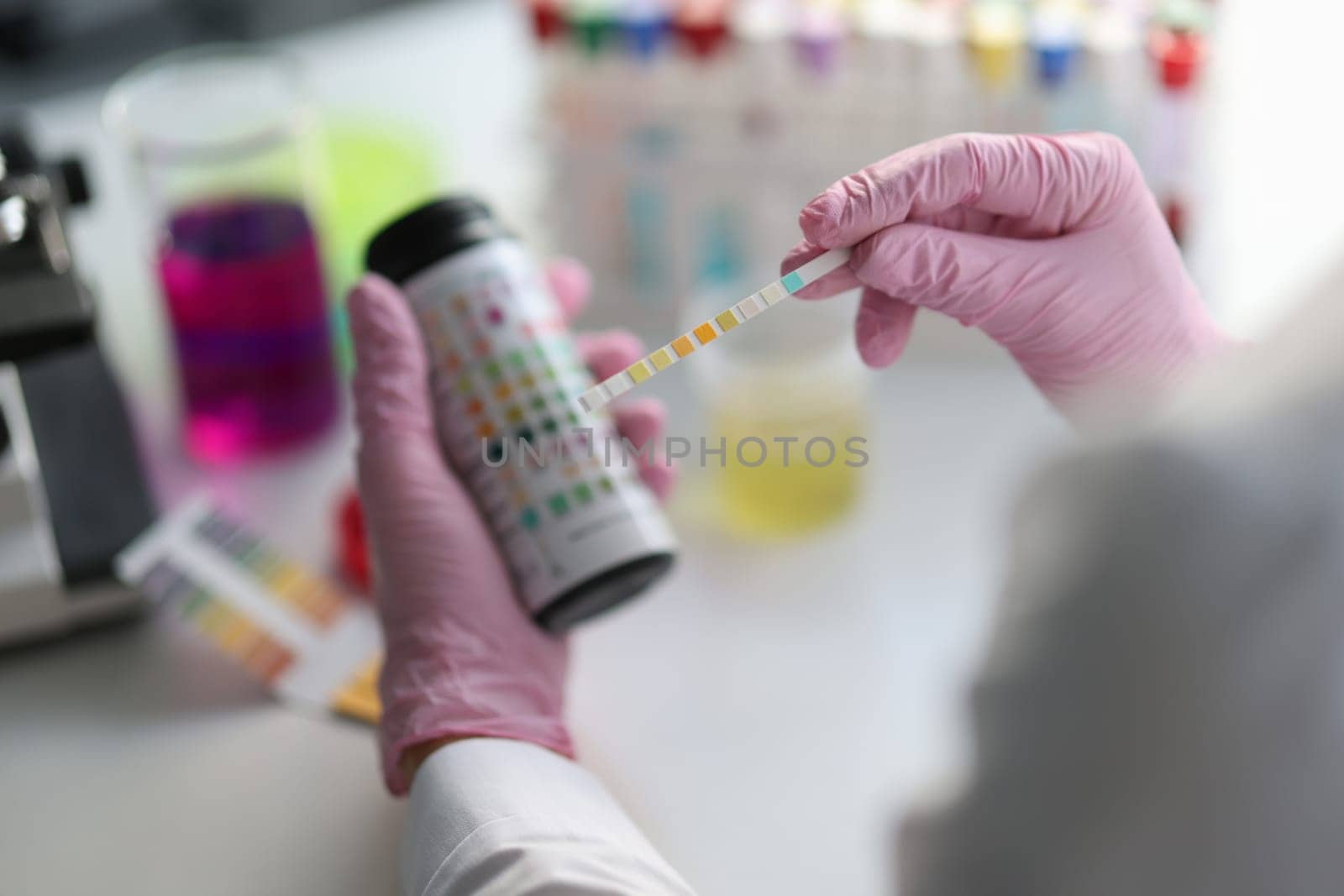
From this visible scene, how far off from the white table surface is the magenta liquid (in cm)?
4

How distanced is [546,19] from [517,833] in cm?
79

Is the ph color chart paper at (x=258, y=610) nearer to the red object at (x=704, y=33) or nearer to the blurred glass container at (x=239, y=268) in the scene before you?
the blurred glass container at (x=239, y=268)

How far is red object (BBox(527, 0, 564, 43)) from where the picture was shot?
1202 mm

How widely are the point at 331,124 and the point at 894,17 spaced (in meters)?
0.71

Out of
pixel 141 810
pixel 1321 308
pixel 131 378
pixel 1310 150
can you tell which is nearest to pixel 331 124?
pixel 131 378

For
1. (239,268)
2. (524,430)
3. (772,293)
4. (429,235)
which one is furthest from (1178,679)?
(239,268)

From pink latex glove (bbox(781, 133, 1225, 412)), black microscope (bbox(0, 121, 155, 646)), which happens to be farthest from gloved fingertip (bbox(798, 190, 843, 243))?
black microscope (bbox(0, 121, 155, 646))

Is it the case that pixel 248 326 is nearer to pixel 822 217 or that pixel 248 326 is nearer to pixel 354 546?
pixel 354 546

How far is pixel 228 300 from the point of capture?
1116 millimetres

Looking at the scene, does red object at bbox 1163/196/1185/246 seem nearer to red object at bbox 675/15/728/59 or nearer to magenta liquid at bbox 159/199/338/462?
red object at bbox 675/15/728/59

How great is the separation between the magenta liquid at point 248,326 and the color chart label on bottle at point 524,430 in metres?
0.27

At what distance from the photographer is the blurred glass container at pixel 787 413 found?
41.9 inches

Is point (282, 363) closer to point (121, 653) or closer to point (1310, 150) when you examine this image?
point (121, 653)

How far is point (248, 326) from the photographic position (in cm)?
113
